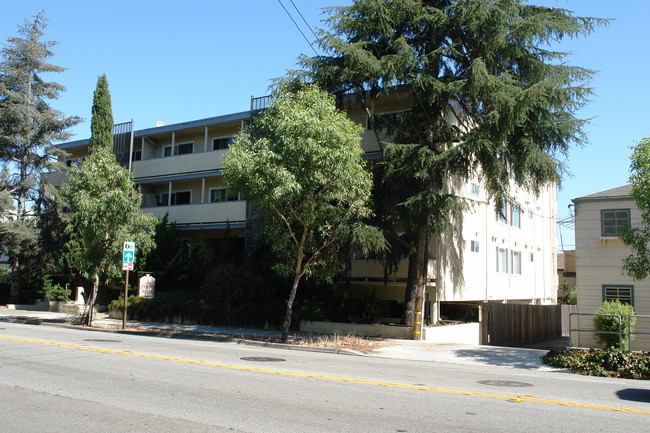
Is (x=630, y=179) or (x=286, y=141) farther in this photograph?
(x=286, y=141)

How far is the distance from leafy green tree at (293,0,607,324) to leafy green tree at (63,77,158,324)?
28.5 feet

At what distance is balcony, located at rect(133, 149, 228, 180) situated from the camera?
30203 millimetres

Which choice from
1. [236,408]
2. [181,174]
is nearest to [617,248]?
[236,408]

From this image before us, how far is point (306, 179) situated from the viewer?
1692cm

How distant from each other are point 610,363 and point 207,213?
2238cm

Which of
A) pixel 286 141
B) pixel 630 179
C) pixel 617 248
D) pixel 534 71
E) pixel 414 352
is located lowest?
pixel 414 352

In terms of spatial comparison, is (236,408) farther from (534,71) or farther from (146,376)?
(534,71)

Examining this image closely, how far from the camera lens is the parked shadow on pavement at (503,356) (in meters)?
14.1

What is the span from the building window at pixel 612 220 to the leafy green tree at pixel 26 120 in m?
30.7

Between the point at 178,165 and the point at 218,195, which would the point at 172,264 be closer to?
the point at 218,195

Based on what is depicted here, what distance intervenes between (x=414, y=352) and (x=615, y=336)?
20.1 feet

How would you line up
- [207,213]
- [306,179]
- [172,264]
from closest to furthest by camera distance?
[306,179]
[172,264]
[207,213]

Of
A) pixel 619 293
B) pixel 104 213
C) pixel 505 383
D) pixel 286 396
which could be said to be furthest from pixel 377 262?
pixel 286 396

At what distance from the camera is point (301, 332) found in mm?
20906
